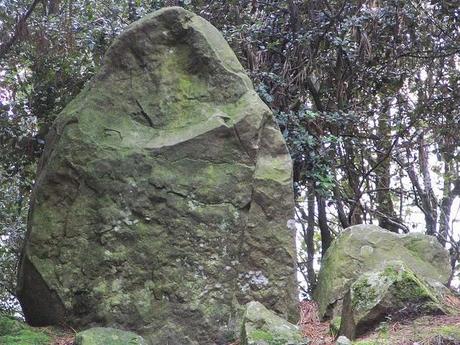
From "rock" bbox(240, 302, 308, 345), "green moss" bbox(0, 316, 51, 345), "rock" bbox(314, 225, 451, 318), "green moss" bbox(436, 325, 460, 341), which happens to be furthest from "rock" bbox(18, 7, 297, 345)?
"green moss" bbox(436, 325, 460, 341)

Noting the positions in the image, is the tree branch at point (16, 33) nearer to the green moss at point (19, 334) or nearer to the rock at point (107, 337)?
the green moss at point (19, 334)

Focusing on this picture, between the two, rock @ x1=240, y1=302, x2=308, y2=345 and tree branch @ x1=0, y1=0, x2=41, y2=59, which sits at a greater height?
tree branch @ x1=0, y1=0, x2=41, y2=59

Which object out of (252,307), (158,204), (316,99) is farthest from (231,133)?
(316,99)

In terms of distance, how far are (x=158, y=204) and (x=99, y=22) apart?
3.62 m

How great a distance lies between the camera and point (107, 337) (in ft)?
13.0

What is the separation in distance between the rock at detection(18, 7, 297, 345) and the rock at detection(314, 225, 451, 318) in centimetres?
80

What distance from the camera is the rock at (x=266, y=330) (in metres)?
3.64

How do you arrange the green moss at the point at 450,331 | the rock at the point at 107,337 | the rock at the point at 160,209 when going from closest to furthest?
the green moss at the point at 450,331 < the rock at the point at 107,337 < the rock at the point at 160,209

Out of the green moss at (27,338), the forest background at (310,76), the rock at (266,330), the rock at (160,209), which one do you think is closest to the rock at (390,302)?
the rock at (266,330)

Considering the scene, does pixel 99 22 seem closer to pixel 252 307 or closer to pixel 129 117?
pixel 129 117

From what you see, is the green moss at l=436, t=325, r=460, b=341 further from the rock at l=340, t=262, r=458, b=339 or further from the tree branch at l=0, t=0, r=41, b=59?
the tree branch at l=0, t=0, r=41, b=59

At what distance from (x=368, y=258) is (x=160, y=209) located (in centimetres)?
225

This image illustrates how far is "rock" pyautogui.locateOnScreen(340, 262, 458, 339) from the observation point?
155 inches

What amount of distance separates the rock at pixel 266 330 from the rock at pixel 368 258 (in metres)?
1.64
